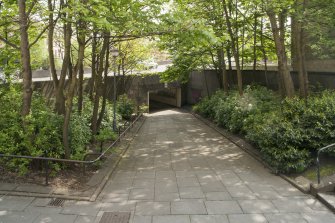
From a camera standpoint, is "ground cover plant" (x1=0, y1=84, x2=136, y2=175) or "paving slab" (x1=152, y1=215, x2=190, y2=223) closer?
"paving slab" (x1=152, y1=215, x2=190, y2=223)

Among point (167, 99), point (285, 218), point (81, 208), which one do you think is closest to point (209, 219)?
point (285, 218)

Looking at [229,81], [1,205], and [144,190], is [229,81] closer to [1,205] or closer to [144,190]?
[144,190]

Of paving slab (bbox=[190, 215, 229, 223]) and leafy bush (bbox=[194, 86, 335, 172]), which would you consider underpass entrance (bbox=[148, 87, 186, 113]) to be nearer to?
leafy bush (bbox=[194, 86, 335, 172])

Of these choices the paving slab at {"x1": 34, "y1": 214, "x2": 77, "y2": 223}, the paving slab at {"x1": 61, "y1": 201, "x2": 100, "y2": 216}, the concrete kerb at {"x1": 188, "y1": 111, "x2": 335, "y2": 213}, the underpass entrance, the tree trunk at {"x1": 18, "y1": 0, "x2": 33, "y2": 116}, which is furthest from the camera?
the underpass entrance

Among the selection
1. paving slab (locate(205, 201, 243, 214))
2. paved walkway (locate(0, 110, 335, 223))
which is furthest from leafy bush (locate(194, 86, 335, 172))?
paving slab (locate(205, 201, 243, 214))

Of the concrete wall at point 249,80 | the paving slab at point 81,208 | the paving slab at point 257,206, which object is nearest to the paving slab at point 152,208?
the paving slab at point 81,208

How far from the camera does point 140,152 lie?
1216 centimetres

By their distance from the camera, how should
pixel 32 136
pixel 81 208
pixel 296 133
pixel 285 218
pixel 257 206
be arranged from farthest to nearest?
pixel 296 133
pixel 32 136
pixel 257 206
pixel 81 208
pixel 285 218

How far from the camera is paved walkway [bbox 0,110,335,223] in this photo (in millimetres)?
5977

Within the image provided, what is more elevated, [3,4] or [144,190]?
[3,4]

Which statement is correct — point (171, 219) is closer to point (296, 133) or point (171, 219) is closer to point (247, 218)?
point (247, 218)

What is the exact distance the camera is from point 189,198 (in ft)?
22.6

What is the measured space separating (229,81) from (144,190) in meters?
17.9

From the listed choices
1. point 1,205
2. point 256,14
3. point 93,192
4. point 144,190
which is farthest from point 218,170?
point 256,14
